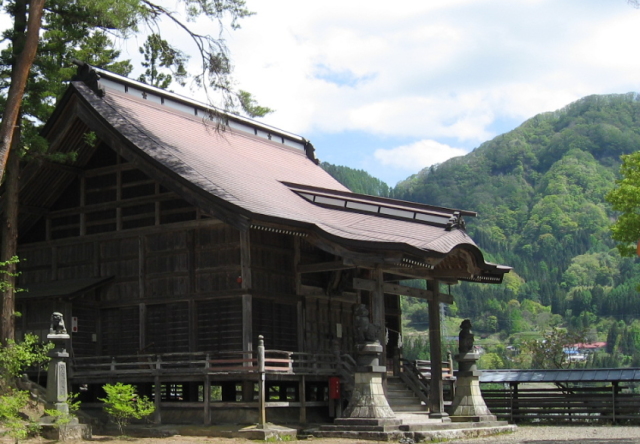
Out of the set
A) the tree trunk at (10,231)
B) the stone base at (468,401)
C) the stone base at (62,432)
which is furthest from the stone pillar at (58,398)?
the stone base at (468,401)

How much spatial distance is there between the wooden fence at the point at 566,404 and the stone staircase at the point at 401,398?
579 centimetres

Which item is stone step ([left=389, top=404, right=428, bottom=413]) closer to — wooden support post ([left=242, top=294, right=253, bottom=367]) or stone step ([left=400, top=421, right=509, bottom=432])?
stone step ([left=400, top=421, right=509, bottom=432])

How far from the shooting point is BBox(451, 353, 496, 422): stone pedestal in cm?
2392

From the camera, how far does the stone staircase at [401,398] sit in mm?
23812

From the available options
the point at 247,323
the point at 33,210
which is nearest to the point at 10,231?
the point at 33,210

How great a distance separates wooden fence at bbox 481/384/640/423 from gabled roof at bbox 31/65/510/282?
5.23m

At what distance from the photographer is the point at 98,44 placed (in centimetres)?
3312

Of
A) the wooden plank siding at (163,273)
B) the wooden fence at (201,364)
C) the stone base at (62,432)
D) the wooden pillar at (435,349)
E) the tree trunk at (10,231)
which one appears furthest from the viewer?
the wooden pillar at (435,349)

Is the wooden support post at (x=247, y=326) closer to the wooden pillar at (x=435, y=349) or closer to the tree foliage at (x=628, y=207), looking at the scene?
the wooden pillar at (x=435, y=349)

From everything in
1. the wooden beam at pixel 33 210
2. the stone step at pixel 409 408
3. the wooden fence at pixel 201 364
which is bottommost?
the stone step at pixel 409 408

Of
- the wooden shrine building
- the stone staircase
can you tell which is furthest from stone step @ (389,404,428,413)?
the wooden shrine building

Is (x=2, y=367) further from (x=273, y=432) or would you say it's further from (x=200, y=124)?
(x=200, y=124)

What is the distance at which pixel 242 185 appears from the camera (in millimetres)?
23188

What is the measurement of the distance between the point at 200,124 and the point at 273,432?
12750 millimetres
